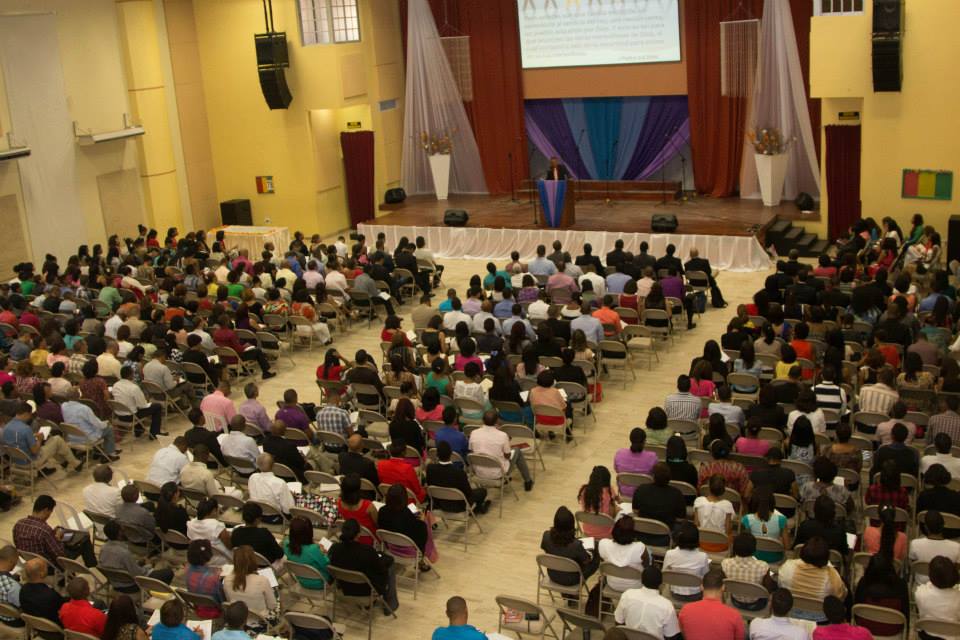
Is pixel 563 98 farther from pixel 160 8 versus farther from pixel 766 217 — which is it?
pixel 160 8

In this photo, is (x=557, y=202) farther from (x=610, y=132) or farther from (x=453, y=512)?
(x=453, y=512)

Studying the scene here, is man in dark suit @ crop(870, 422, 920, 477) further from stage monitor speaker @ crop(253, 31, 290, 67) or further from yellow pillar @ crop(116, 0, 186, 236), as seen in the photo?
yellow pillar @ crop(116, 0, 186, 236)

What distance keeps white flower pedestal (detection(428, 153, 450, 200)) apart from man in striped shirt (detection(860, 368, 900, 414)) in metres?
15.0

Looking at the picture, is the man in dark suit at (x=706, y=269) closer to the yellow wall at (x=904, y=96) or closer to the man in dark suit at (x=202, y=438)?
the yellow wall at (x=904, y=96)

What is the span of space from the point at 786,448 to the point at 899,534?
7.03 feet

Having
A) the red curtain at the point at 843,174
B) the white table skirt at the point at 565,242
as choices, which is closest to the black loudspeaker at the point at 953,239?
the red curtain at the point at 843,174

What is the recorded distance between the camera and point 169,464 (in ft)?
33.9

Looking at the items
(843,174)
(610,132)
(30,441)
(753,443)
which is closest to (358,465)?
(753,443)

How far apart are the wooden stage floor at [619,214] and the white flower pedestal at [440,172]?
263 mm

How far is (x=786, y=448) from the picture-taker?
1000 centimetres

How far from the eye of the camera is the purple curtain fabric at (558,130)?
79.5 feet

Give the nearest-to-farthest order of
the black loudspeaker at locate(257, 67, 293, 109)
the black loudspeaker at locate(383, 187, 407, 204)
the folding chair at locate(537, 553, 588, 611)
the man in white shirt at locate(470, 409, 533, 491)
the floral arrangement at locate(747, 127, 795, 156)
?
the folding chair at locate(537, 553, 588, 611), the man in white shirt at locate(470, 409, 533, 491), the floral arrangement at locate(747, 127, 795, 156), the black loudspeaker at locate(257, 67, 293, 109), the black loudspeaker at locate(383, 187, 407, 204)

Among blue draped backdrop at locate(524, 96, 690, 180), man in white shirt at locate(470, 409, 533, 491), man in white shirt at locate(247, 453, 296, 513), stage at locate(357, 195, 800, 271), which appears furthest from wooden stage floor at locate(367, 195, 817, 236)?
man in white shirt at locate(247, 453, 296, 513)

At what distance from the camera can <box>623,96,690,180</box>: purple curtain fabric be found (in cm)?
2288
